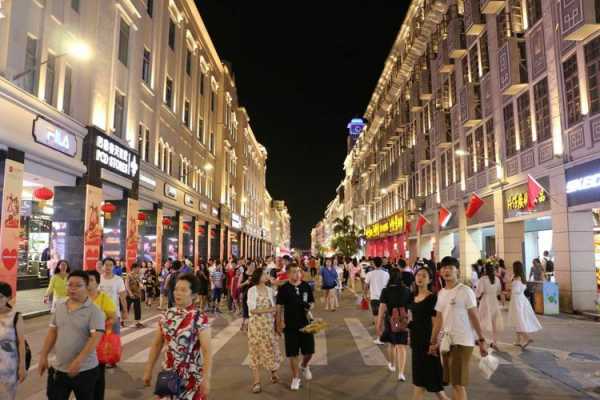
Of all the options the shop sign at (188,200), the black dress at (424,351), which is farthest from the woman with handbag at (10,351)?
the shop sign at (188,200)

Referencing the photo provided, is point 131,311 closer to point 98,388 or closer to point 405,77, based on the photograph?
point 98,388

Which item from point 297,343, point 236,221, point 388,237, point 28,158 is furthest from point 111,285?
point 236,221

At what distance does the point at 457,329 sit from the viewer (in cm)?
573

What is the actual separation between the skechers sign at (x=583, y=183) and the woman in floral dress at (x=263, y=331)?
11.8 metres

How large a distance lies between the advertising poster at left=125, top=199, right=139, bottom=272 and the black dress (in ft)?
59.1

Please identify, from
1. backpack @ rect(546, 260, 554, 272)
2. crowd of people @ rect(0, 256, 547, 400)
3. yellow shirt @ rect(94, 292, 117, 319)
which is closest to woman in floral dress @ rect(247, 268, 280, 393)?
crowd of people @ rect(0, 256, 547, 400)

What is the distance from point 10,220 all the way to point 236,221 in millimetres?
39664

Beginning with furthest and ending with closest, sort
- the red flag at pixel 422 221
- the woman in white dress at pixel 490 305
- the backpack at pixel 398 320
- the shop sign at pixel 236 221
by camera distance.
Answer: the shop sign at pixel 236 221 → the red flag at pixel 422 221 → the woman in white dress at pixel 490 305 → the backpack at pixel 398 320

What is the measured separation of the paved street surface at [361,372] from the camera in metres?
7.00

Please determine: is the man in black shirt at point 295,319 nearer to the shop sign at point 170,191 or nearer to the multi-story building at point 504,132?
the multi-story building at point 504,132

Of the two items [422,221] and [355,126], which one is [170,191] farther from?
[355,126]

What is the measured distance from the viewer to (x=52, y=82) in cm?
1680

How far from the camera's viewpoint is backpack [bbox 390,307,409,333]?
7730mm

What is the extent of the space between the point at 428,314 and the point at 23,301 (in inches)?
654
